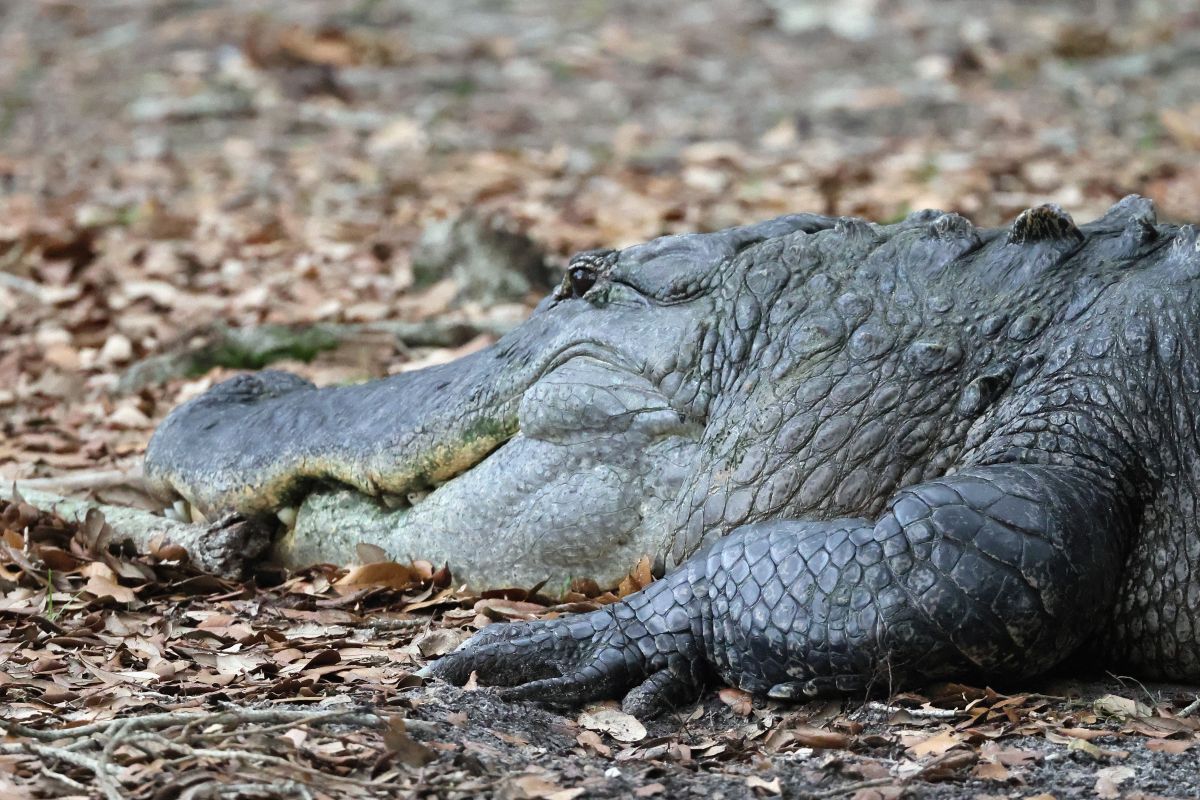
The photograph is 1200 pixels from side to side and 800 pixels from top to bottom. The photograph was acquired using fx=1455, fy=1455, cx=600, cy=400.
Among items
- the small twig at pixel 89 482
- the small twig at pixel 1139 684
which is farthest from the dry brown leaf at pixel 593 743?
the small twig at pixel 89 482

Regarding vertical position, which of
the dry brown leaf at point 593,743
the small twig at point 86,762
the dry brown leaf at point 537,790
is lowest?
the dry brown leaf at point 593,743

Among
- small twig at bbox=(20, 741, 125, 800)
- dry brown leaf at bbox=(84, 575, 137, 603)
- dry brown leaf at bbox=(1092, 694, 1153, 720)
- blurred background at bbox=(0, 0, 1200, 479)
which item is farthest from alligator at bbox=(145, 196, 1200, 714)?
blurred background at bbox=(0, 0, 1200, 479)

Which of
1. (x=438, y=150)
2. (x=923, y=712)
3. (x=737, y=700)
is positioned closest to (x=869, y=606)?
(x=923, y=712)

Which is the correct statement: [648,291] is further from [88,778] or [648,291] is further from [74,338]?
[74,338]

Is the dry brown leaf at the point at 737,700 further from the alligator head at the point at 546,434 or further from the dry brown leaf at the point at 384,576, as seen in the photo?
the dry brown leaf at the point at 384,576

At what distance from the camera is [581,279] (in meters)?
4.17

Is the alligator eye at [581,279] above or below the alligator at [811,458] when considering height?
→ above

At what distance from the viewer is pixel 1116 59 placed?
12.0 meters

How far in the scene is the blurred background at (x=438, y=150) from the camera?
7215 millimetres

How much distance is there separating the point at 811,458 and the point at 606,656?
733mm

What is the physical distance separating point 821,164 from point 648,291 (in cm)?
622

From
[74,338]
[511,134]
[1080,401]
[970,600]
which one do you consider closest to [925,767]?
[970,600]

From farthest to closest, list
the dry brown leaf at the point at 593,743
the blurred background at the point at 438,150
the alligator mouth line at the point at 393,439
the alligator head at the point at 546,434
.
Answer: the blurred background at the point at 438,150, the alligator mouth line at the point at 393,439, the alligator head at the point at 546,434, the dry brown leaf at the point at 593,743

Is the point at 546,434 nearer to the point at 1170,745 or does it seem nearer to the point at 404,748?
the point at 404,748
